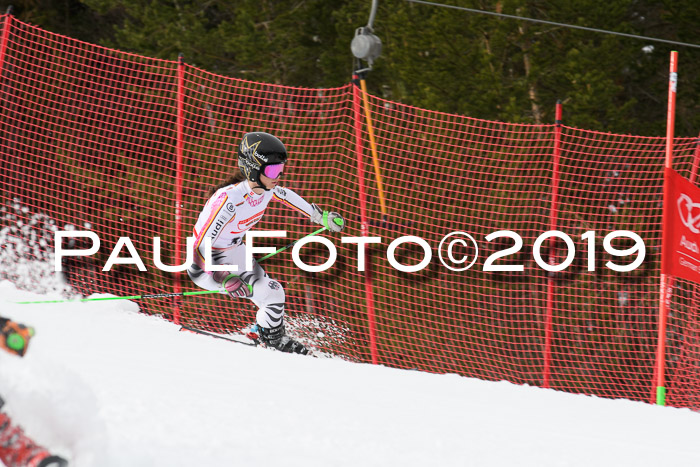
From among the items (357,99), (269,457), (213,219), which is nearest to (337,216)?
(213,219)

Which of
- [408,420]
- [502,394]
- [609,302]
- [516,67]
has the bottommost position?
[408,420]

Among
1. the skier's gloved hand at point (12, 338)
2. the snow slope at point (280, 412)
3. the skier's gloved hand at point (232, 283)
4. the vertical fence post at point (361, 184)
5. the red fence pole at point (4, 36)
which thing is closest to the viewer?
the skier's gloved hand at point (12, 338)

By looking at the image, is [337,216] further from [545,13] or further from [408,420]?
[545,13]

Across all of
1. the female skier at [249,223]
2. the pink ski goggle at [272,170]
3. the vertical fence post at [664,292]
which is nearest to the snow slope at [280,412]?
the female skier at [249,223]

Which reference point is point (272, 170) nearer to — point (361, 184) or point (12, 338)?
point (361, 184)

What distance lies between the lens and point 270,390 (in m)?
4.66

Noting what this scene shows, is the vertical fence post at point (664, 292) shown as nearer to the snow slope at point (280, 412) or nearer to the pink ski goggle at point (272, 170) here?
the snow slope at point (280, 412)

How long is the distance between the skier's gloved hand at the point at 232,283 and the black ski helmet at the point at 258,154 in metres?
0.75

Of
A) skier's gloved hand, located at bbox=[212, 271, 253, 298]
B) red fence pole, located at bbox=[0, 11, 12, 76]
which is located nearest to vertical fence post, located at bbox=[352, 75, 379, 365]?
skier's gloved hand, located at bbox=[212, 271, 253, 298]

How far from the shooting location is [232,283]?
5.64m

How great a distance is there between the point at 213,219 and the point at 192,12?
30.5 ft

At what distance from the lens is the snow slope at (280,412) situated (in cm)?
363

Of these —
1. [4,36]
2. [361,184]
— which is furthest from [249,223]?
[4,36]

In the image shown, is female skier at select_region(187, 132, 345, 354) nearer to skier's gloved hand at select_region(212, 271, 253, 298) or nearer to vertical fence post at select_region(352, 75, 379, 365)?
skier's gloved hand at select_region(212, 271, 253, 298)
